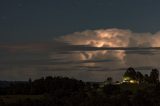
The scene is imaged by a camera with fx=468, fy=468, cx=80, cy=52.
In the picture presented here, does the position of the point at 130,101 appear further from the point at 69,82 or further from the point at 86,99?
the point at 69,82

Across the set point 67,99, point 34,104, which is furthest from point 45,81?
point 34,104

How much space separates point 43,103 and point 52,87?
162 ft

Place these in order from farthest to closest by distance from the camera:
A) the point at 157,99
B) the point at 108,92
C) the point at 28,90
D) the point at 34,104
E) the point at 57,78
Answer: the point at 57,78 → the point at 28,90 → the point at 108,92 → the point at 157,99 → the point at 34,104

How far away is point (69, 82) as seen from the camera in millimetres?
162375

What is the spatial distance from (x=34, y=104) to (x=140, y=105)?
78.3 feet

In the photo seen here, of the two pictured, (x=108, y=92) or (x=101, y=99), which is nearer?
(x=101, y=99)

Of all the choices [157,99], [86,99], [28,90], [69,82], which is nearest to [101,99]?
[86,99]

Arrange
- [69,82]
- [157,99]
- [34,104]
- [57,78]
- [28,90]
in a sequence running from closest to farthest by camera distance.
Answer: [34,104] < [157,99] < [28,90] < [69,82] < [57,78]

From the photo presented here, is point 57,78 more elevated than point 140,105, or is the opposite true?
point 57,78

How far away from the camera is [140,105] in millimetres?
105875

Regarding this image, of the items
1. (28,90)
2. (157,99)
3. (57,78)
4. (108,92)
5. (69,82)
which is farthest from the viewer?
(57,78)

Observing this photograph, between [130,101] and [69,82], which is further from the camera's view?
[69,82]

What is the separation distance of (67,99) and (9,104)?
15848mm

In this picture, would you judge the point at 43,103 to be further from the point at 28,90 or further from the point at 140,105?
the point at 28,90
